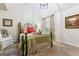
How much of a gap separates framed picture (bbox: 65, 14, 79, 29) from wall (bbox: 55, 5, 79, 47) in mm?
43

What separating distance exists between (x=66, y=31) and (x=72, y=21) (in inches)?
6.5

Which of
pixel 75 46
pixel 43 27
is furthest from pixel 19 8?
pixel 75 46

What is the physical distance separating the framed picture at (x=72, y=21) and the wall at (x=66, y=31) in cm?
4

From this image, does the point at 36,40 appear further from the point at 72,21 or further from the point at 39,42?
the point at 72,21

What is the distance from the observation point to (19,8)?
76.0 inches

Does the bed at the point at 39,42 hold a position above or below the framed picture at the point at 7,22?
below

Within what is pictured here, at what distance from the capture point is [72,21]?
189 cm

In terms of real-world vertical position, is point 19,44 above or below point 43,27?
below

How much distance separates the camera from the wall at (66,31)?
6.06ft

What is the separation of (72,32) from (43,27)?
0.42m

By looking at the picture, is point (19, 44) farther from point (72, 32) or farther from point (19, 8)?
point (72, 32)

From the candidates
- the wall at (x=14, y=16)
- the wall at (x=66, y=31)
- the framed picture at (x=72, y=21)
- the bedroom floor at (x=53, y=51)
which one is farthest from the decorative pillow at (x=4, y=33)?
the framed picture at (x=72, y=21)

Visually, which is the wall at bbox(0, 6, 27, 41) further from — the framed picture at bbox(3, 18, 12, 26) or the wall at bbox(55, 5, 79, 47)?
the wall at bbox(55, 5, 79, 47)

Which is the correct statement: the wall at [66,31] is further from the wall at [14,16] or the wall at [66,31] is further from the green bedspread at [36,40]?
the wall at [14,16]
